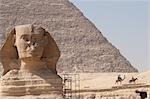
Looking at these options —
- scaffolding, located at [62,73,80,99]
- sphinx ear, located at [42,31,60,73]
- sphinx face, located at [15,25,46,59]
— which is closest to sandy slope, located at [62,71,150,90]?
scaffolding, located at [62,73,80,99]

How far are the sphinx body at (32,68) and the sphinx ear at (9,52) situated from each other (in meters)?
0.02

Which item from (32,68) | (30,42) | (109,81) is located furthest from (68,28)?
(30,42)

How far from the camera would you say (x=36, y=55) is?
12125mm

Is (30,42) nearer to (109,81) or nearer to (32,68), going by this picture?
(32,68)

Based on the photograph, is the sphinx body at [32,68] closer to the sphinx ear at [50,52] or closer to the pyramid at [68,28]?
the sphinx ear at [50,52]

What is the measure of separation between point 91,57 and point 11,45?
349ft

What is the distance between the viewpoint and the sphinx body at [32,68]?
12.1 m

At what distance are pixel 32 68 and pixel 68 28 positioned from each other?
110122 mm

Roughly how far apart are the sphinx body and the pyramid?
334 feet

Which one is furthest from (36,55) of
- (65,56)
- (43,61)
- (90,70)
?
(65,56)

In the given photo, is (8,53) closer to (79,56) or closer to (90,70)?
(90,70)

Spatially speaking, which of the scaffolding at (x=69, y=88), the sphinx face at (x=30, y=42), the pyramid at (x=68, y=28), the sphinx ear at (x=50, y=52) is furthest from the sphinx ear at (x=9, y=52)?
the pyramid at (x=68, y=28)

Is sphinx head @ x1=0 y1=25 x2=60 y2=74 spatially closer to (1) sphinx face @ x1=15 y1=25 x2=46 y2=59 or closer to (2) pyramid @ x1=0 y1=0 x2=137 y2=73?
(1) sphinx face @ x1=15 y1=25 x2=46 y2=59

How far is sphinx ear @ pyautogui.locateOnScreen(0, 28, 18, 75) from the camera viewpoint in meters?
12.5
